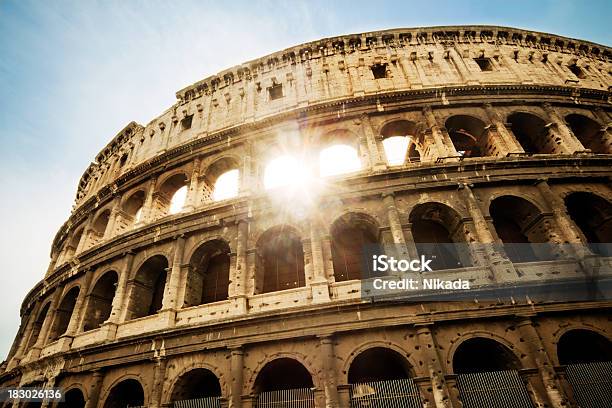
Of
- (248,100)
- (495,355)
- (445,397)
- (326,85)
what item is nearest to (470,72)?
(326,85)

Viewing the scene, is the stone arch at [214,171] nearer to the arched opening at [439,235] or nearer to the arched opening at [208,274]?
the arched opening at [208,274]

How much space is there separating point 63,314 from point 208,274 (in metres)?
6.46

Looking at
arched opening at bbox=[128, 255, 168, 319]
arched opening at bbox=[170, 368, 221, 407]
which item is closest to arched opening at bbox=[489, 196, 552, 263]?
arched opening at bbox=[170, 368, 221, 407]

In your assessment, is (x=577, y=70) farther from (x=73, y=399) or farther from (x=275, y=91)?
(x=73, y=399)

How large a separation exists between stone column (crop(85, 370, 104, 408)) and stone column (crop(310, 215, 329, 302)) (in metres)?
6.23

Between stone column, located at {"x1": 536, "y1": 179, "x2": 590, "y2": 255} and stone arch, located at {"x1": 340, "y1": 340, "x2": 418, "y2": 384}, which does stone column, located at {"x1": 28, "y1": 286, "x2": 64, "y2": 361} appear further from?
stone column, located at {"x1": 536, "y1": 179, "x2": 590, "y2": 255}

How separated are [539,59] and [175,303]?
16.7 m

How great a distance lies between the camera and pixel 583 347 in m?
7.35

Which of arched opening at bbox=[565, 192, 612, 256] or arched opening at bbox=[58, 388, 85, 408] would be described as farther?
arched opening at bbox=[58, 388, 85, 408]

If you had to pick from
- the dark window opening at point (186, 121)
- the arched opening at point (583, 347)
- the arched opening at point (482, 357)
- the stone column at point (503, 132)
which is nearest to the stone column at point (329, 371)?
the arched opening at point (482, 357)

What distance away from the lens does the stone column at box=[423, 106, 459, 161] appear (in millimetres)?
9703

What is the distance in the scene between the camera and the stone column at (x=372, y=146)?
9.57m

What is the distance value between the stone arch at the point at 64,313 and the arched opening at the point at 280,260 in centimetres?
762

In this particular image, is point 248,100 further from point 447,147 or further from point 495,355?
point 495,355
